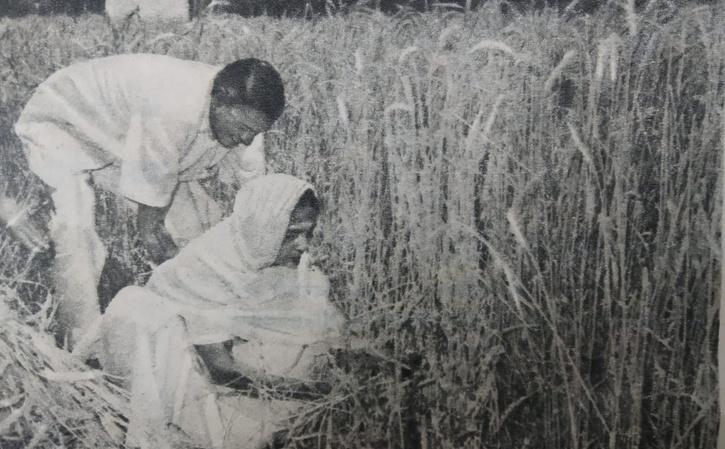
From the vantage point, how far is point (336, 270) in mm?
2090

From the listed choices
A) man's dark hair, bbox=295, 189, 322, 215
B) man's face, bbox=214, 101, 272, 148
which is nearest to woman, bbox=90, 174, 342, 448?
man's dark hair, bbox=295, 189, 322, 215

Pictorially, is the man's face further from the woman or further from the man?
the woman

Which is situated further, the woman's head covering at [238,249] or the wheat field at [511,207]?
the woman's head covering at [238,249]

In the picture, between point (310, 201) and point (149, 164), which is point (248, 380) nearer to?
point (310, 201)

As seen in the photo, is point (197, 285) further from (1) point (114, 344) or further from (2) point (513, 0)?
(2) point (513, 0)

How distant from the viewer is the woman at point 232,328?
82.6 inches

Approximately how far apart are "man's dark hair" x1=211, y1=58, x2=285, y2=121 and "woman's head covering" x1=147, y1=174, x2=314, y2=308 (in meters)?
0.21

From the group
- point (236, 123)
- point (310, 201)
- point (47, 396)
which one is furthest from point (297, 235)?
point (47, 396)

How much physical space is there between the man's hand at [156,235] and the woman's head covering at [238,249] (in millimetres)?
53

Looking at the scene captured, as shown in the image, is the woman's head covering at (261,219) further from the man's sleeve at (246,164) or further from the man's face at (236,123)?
the man's face at (236,123)

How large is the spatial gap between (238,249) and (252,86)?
0.47 m

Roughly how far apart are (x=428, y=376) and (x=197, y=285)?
0.72 meters

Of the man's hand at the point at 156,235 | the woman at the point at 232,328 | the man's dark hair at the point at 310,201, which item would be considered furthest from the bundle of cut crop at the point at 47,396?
the man's dark hair at the point at 310,201

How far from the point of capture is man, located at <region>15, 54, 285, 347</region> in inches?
83.1
